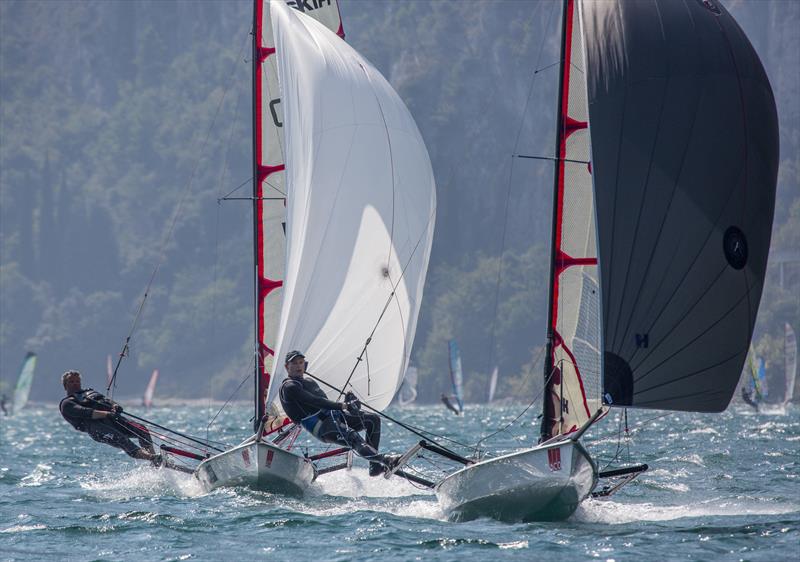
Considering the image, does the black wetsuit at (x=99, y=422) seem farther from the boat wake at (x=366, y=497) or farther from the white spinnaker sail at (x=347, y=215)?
the white spinnaker sail at (x=347, y=215)

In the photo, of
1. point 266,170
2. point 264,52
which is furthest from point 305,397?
point 264,52

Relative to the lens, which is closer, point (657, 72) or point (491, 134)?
point (657, 72)

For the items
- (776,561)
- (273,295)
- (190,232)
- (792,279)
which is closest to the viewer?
(776,561)

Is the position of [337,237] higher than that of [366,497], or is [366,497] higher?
[337,237]

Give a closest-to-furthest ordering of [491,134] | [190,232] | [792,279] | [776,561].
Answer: [776,561], [792,279], [491,134], [190,232]

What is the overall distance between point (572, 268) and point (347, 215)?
129 inches

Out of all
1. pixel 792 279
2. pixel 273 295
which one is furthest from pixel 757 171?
pixel 792 279

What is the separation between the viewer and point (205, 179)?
147125mm

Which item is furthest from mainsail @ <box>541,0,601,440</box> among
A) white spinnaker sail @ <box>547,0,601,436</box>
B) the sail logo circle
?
the sail logo circle

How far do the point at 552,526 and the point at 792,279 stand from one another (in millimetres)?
91221

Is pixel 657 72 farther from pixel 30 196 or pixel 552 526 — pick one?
pixel 30 196

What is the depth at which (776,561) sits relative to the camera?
10633 mm

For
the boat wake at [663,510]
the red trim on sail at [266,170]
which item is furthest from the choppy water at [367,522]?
the red trim on sail at [266,170]

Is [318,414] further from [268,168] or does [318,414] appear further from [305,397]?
[268,168]
